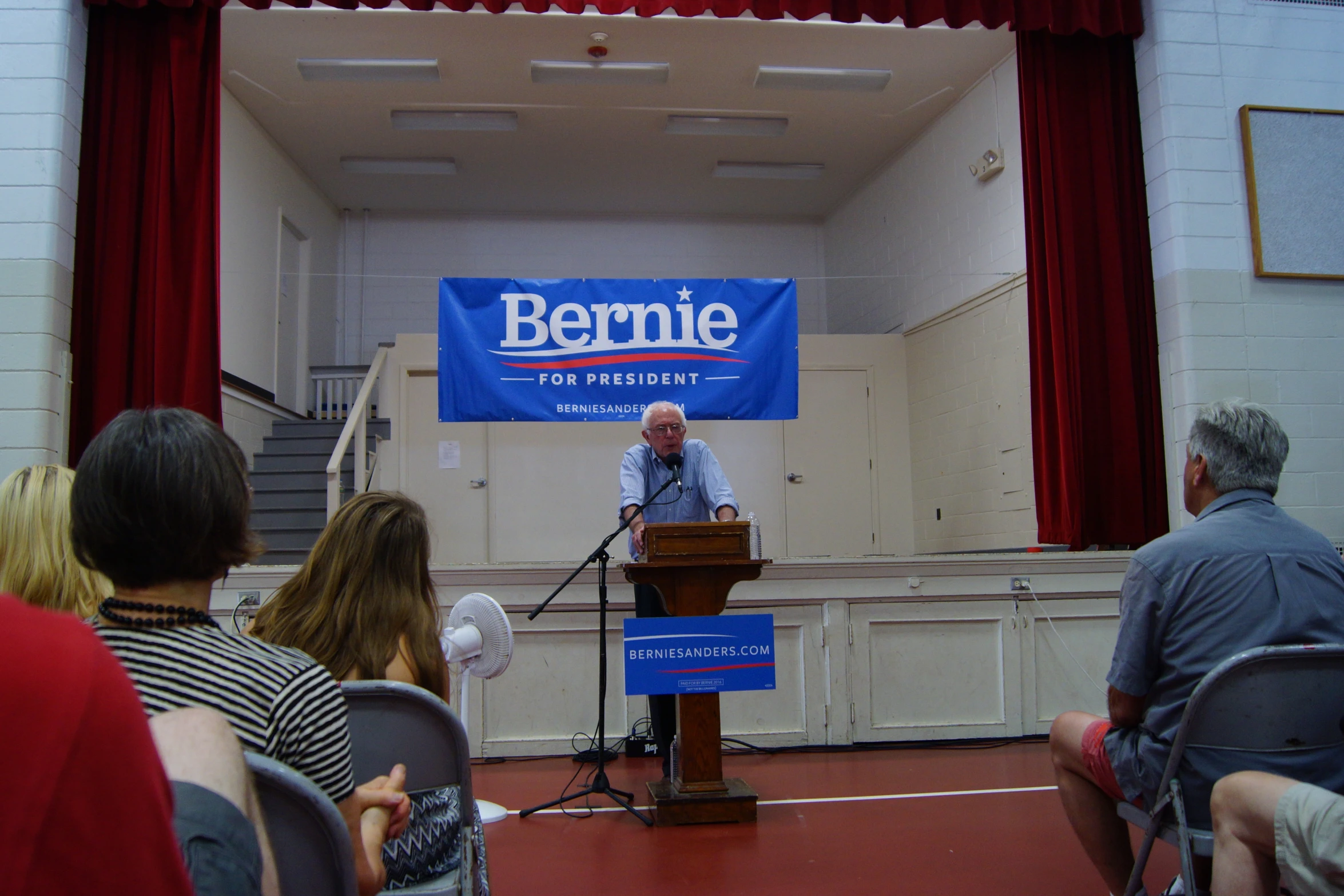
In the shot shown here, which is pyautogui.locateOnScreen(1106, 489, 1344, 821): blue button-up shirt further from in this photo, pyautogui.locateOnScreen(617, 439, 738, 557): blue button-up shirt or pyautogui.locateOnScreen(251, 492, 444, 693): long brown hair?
pyautogui.locateOnScreen(617, 439, 738, 557): blue button-up shirt

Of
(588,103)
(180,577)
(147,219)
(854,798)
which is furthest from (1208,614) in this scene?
(588,103)

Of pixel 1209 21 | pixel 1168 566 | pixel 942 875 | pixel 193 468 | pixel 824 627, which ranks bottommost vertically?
pixel 942 875

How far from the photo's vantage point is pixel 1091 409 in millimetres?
5172

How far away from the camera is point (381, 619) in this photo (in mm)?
1784

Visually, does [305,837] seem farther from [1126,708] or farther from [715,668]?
[715,668]

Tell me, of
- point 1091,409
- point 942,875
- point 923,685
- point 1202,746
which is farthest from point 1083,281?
point 1202,746

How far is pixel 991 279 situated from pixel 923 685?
3.30 m

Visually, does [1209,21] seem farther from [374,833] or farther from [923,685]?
[374,833]

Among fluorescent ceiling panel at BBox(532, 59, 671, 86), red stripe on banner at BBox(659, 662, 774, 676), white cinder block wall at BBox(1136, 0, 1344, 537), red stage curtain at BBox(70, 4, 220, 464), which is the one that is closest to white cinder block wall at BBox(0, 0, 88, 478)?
red stage curtain at BBox(70, 4, 220, 464)

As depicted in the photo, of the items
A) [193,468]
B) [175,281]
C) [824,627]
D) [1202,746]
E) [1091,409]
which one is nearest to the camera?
[193,468]

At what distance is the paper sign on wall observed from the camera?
7773 mm

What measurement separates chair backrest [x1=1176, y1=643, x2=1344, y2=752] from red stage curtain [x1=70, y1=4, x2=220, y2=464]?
444 centimetres

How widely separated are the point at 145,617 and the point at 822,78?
6.58 meters

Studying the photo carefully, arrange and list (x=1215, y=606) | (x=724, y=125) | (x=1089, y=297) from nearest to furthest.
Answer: (x=1215, y=606) < (x=1089, y=297) < (x=724, y=125)
